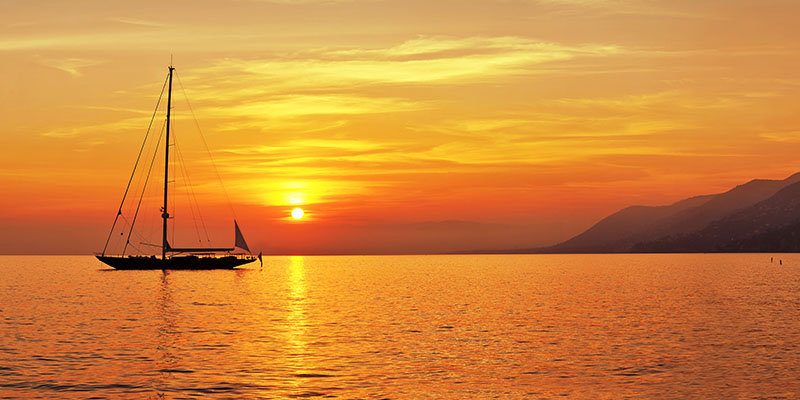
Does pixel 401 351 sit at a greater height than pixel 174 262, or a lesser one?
lesser

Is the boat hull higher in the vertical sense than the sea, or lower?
higher

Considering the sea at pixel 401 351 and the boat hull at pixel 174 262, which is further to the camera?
the boat hull at pixel 174 262

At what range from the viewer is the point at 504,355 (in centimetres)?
4616

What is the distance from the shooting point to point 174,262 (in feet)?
530

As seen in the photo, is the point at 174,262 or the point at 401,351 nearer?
Result: the point at 401,351

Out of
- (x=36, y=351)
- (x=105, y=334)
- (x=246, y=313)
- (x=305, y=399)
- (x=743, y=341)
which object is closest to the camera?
(x=305, y=399)

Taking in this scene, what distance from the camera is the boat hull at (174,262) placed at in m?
162

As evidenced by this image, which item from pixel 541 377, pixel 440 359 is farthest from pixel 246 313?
pixel 541 377

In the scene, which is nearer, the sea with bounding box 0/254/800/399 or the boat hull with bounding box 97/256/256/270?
the sea with bounding box 0/254/800/399

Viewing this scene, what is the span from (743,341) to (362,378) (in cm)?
2789

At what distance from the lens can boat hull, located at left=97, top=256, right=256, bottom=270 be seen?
530 ft

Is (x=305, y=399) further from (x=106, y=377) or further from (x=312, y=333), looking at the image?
(x=312, y=333)

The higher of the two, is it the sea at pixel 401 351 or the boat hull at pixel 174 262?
the boat hull at pixel 174 262

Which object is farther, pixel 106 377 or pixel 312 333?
pixel 312 333
